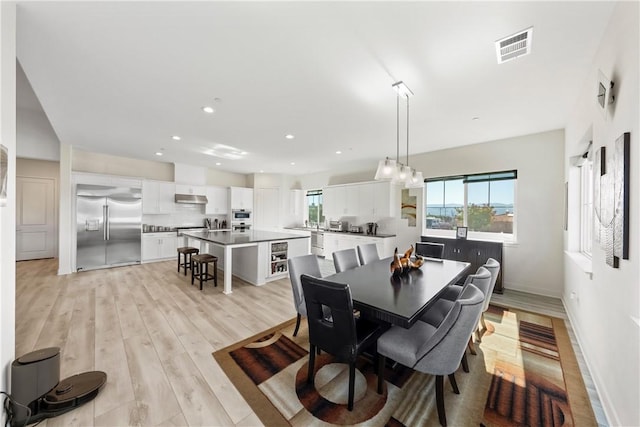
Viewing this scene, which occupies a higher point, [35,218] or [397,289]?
[35,218]

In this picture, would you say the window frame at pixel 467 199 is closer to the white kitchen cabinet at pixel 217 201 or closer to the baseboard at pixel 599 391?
the baseboard at pixel 599 391

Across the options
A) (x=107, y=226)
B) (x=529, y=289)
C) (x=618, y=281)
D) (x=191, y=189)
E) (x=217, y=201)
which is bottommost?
(x=529, y=289)

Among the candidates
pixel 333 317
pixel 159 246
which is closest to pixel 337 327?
pixel 333 317

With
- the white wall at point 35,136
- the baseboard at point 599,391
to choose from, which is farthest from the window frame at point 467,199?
the white wall at point 35,136

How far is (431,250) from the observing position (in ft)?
13.1

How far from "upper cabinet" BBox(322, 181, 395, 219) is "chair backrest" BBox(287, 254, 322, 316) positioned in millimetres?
3626

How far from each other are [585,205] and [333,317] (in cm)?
389

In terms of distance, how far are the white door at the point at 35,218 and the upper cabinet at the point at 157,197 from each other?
2822 mm

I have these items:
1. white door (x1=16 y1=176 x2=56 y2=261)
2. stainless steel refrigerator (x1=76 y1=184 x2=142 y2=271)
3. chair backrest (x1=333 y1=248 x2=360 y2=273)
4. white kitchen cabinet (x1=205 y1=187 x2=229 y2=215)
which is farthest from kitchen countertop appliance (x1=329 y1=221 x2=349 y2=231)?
white door (x1=16 y1=176 x2=56 y2=261)

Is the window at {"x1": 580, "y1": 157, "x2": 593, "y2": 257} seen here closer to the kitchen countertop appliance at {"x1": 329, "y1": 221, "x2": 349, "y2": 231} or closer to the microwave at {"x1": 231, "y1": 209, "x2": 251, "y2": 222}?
the kitchen countertop appliance at {"x1": 329, "y1": 221, "x2": 349, "y2": 231}

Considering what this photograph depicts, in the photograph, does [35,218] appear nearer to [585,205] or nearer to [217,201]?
[217,201]

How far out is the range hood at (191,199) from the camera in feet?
21.8

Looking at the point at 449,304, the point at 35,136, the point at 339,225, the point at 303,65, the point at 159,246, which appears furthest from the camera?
the point at 339,225

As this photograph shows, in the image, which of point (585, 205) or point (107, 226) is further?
point (107, 226)
